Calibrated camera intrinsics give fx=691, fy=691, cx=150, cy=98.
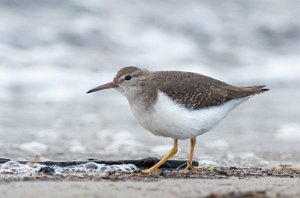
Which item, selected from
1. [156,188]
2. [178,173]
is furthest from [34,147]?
[156,188]

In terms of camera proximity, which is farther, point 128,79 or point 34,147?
point 34,147

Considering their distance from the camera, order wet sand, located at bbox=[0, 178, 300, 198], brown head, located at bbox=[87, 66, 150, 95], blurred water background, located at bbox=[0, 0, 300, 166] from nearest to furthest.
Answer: wet sand, located at bbox=[0, 178, 300, 198] → brown head, located at bbox=[87, 66, 150, 95] → blurred water background, located at bbox=[0, 0, 300, 166]

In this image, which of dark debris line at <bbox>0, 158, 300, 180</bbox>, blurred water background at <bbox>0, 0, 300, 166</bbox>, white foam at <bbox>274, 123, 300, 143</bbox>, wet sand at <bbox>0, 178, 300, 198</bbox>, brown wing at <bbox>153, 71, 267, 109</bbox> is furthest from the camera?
white foam at <bbox>274, 123, 300, 143</bbox>

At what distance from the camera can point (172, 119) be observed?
6.29 metres

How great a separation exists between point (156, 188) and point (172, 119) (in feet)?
4.19

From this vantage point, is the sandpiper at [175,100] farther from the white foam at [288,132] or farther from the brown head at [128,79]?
the white foam at [288,132]

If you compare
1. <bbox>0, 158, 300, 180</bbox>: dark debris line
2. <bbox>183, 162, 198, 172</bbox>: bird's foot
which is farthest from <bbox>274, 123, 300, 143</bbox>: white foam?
<bbox>183, 162, 198, 172</bbox>: bird's foot

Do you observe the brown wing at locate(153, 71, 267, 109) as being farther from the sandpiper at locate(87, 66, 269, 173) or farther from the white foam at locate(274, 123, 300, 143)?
the white foam at locate(274, 123, 300, 143)

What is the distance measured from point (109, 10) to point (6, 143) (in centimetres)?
924

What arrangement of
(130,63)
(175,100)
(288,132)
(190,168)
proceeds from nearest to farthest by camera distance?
(175,100) → (190,168) → (288,132) → (130,63)

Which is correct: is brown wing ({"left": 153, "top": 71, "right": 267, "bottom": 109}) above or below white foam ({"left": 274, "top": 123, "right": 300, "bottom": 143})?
below

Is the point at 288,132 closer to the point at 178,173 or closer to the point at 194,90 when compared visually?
the point at 194,90

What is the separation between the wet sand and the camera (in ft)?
15.6

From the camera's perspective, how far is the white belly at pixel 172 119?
20.6 ft
